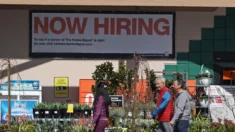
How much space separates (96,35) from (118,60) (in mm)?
1030

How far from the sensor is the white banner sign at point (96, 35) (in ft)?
68.1

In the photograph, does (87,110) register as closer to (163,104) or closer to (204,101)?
(204,101)

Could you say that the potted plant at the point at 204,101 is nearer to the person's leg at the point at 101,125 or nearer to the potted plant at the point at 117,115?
the potted plant at the point at 117,115

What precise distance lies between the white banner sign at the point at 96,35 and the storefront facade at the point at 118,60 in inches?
9.4

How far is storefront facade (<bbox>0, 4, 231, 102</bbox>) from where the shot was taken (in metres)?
20.8

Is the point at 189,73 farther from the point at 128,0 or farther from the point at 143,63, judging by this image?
the point at 128,0

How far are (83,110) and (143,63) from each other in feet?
8.12

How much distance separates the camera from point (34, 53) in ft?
68.1

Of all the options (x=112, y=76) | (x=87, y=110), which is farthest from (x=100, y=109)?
(x=112, y=76)

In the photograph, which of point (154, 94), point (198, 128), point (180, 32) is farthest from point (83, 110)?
point (180, 32)

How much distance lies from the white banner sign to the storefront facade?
0.24 m

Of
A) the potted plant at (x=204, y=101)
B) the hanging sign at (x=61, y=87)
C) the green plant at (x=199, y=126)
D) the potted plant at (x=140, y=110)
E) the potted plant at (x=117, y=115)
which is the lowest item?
the green plant at (x=199, y=126)

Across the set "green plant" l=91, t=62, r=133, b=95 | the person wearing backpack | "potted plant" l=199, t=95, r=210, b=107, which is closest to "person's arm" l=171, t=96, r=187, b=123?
the person wearing backpack

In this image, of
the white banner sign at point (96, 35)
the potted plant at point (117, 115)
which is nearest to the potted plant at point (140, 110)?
the potted plant at point (117, 115)
